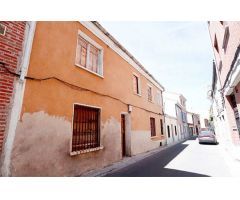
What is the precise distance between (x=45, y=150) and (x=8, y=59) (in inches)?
93.9

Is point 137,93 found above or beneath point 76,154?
above

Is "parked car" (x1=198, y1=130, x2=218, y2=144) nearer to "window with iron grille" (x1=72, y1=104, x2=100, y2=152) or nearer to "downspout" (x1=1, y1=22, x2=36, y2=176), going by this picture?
"window with iron grille" (x1=72, y1=104, x2=100, y2=152)

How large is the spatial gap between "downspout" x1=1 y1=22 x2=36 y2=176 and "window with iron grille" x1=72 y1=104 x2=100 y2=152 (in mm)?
1923

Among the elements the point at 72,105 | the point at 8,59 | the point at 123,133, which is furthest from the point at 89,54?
the point at 123,133

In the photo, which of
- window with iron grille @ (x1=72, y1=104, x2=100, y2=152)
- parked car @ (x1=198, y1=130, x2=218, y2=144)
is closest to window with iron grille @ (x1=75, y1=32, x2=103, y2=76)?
window with iron grille @ (x1=72, y1=104, x2=100, y2=152)

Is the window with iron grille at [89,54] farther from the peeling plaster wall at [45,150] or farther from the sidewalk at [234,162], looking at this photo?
the sidewalk at [234,162]

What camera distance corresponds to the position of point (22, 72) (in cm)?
364

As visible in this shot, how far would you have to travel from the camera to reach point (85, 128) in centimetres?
559

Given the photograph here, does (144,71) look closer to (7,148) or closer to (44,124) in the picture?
(44,124)

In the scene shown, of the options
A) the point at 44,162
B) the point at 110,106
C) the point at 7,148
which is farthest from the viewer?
the point at 110,106

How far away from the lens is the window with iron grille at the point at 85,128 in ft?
17.0

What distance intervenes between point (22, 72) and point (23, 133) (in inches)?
57.6

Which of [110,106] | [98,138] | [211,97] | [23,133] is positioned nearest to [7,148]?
[23,133]

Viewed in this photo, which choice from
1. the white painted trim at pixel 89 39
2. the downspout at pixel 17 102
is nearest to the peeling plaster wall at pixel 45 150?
the downspout at pixel 17 102
